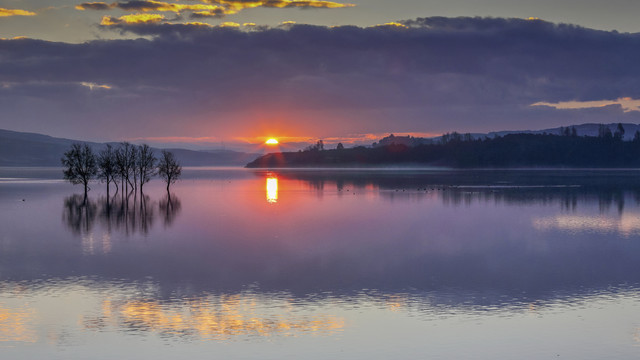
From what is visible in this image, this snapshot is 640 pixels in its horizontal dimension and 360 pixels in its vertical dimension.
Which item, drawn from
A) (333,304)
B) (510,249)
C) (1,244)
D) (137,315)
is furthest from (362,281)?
(1,244)

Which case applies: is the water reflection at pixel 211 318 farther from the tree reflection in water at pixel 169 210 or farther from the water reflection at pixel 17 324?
the tree reflection in water at pixel 169 210

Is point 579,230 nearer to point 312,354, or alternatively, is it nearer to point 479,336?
point 479,336

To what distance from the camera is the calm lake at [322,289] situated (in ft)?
83.6

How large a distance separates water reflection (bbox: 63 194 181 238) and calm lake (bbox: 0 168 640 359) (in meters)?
0.70

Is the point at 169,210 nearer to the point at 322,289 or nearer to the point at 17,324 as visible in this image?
the point at 322,289

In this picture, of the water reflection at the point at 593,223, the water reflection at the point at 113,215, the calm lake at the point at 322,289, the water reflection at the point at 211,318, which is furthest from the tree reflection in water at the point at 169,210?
the water reflection at the point at 593,223

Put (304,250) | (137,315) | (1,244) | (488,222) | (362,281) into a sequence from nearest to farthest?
1. (137,315)
2. (362,281)
3. (304,250)
4. (1,244)
5. (488,222)

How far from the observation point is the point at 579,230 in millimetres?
63281

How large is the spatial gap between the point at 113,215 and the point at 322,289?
5346 centimetres

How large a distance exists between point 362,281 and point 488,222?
1485 inches

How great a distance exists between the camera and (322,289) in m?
35.0

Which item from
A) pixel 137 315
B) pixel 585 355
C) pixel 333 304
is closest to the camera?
pixel 585 355

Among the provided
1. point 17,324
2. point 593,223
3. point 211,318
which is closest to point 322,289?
point 211,318

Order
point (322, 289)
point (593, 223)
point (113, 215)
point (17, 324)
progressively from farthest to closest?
point (113, 215) → point (593, 223) → point (322, 289) → point (17, 324)
